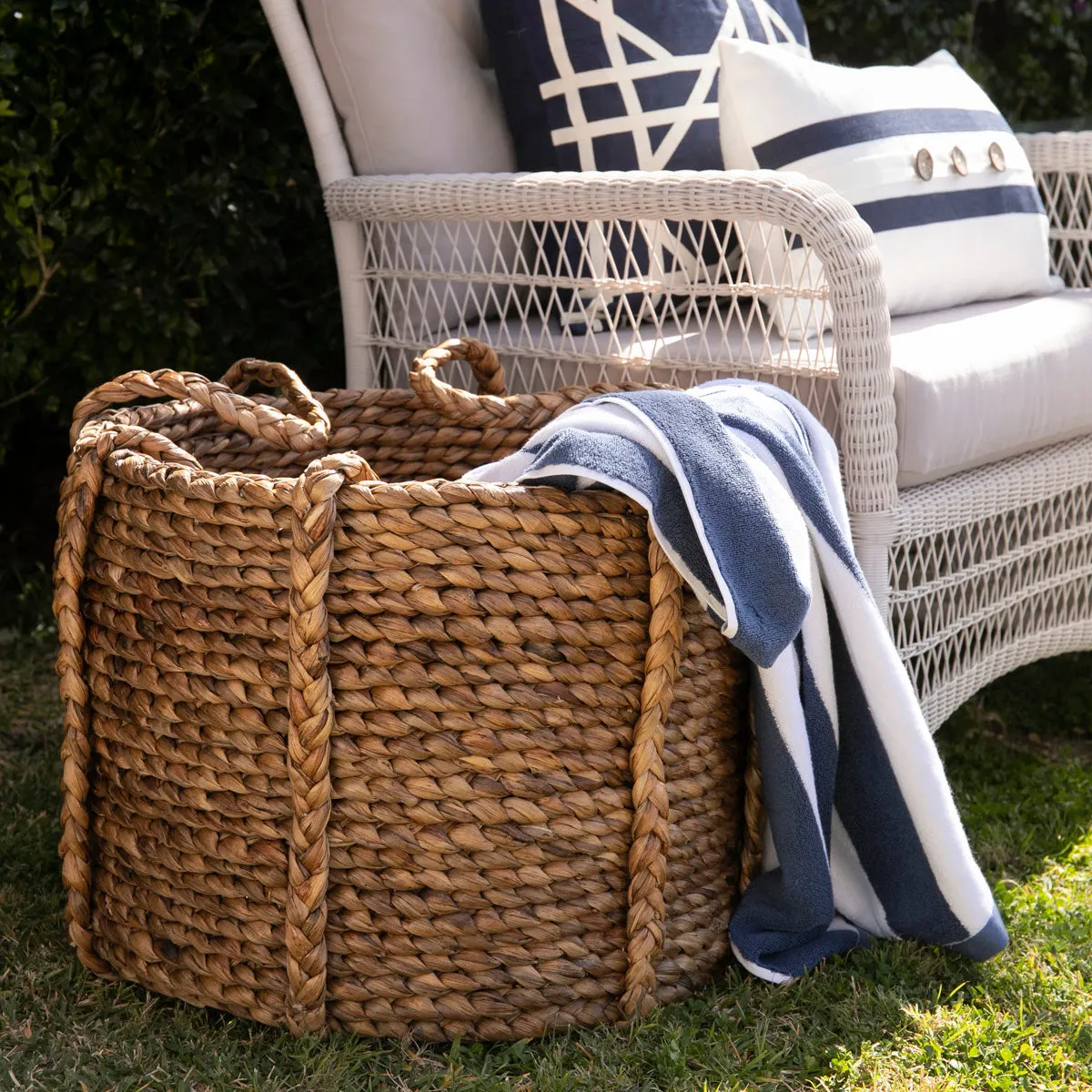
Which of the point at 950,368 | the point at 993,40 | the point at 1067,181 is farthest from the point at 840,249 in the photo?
the point at 993,40

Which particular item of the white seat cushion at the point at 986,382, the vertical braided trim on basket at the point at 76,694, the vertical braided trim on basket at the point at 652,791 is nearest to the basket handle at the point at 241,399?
the vertical braided trim on basket at the point at 76,694

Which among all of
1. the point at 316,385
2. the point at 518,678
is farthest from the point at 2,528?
the point at 518,678

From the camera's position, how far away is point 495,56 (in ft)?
5.85

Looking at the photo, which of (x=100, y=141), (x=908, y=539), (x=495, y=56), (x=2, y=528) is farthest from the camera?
(x=2, y=528)

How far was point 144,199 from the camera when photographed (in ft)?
6.64

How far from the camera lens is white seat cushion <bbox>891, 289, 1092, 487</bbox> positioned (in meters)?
1.37

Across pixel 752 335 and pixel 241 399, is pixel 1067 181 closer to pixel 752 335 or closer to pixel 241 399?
pixel 752 335

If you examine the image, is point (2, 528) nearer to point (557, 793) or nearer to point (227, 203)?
point (227, 203)

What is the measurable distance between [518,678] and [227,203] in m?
1.28

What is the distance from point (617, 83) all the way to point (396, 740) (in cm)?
100

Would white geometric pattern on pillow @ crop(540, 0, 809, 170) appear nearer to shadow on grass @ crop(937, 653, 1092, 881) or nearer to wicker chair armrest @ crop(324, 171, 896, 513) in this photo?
wicker chair armrest @ crop(324, 171, 896, 513)

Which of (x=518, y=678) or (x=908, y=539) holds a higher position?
(x=518, y=678)

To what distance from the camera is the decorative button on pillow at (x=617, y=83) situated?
1705mm

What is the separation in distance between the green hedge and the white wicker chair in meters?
0.35
